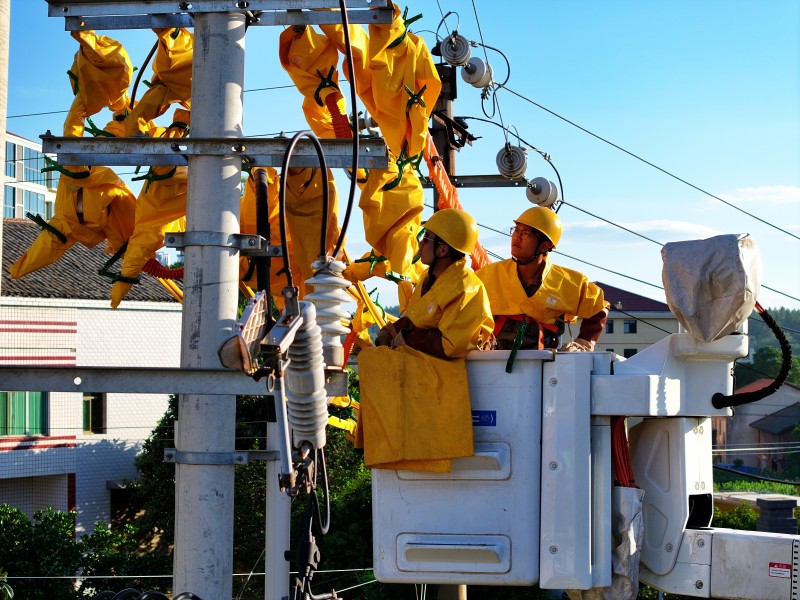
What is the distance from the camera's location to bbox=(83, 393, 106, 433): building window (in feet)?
94.9

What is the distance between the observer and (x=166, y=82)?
7.41 m

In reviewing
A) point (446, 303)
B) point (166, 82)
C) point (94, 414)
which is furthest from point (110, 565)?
point (446, 303)

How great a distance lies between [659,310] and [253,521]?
3182 cm

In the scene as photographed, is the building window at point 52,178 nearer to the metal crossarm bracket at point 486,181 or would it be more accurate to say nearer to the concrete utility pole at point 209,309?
the concrete utility pole at point 209,309

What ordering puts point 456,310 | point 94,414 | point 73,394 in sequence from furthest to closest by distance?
point 94,414 < point 73,394 < point 456,310

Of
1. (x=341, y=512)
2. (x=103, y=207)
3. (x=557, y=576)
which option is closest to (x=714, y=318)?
(x=557, y=576)

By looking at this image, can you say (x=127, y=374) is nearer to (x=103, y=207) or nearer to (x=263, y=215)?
(x=263, y=215)

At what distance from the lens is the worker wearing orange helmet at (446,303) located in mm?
5266

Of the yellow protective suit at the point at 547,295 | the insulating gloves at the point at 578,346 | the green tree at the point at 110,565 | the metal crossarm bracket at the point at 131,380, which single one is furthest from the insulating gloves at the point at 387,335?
the green tree at the point at 110,565

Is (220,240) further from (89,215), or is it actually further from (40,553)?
(40,553)

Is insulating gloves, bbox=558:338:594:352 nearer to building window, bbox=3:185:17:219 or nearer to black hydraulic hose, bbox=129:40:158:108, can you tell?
black hydraulic hose, bbox=129:40:158:108

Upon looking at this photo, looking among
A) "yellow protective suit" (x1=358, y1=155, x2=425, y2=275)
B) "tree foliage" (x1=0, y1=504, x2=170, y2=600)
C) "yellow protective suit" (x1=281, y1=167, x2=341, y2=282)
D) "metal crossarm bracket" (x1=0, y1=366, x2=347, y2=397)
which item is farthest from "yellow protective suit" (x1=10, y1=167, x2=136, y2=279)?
"tree foliage" (x1=0, y1=504, x2=170, y2=600)

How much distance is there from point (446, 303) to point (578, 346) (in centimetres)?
119

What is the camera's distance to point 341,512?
19.6 metres
